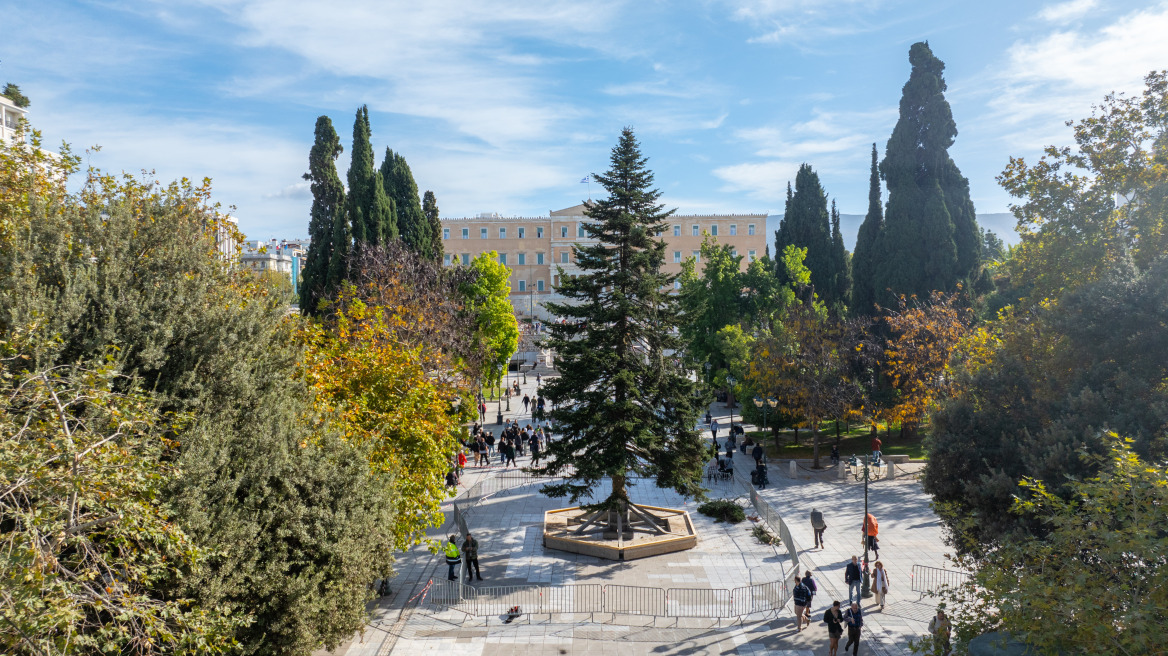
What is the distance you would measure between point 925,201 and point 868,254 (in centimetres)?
455

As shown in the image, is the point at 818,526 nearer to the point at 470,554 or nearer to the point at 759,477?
the point at 759,477

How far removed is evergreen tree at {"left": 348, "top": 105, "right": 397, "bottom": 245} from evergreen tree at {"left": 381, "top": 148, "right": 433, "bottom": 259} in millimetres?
4474

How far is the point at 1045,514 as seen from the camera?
1022 cm

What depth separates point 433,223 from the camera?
1655 inches

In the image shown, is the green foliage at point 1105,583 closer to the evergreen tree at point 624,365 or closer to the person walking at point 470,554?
the evergreen tree at point 624,365

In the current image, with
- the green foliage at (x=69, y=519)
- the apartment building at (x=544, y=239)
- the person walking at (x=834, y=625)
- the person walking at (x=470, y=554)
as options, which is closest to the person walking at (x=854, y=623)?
the person walking at (x=834, y=625)

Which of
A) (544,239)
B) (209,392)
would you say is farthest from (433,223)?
(544,239)

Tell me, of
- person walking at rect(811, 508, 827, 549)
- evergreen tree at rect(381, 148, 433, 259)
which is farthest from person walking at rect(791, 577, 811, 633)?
evergreen tree at rect(381, 148, 433, 259)

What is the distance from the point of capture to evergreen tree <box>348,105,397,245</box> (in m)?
31.0

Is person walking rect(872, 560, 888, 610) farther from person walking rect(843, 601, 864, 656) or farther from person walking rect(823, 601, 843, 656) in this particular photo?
person walking rect(823, 601, 843, 656)

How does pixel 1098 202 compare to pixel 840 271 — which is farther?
pixel 840 271

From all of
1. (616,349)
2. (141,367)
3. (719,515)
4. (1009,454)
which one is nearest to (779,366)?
(719,515)

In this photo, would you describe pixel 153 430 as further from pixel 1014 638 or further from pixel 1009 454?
pixel 1009 454

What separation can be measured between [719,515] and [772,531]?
76.7 inches
